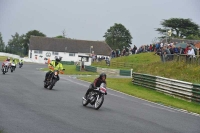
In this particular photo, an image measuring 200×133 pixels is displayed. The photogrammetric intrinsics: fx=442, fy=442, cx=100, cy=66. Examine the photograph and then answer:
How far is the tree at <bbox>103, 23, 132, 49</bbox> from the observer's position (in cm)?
13162

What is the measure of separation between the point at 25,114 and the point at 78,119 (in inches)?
59.8

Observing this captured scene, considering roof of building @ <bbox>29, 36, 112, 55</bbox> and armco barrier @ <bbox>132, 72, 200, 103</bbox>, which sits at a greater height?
roof of building @ <bbox>29, 36, 112, 55</bbox>

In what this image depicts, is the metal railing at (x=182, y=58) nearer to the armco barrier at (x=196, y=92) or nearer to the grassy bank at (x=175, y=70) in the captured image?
Result: the grassy bank at (x=175, y=70)

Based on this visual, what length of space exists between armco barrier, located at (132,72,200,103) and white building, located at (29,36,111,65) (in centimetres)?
8522

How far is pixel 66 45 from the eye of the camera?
121 m

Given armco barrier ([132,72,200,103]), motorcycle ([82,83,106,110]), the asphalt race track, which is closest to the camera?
the asphalt race track

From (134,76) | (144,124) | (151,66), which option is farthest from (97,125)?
(151,66)

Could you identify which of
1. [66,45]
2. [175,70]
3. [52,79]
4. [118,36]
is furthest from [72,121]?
[118,36]

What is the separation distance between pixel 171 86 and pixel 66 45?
95.1 m

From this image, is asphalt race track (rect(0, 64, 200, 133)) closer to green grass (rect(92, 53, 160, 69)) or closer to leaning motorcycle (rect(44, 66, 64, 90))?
leaning motorcycle (rect(44, 66, 64, 90))

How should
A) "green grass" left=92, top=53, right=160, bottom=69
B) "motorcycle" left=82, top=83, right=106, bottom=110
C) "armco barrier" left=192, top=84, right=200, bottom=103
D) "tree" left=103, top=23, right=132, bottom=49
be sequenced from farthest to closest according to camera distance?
"tree" left=103, top=23, right=132, bottom=49 < "green grass" left=92, top=53, right=160, bottom=69 < "armco barrier" left=192, top=84, right=200, bottom=103 < "motorcycle" left=82, top=83, right=106, bottom=110

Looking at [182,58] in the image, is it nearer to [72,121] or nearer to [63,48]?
[72,121]

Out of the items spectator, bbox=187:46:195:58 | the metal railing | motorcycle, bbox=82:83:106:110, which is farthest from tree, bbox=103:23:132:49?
motorcycle, bbox=82:83:106:110

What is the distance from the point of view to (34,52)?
11938 cm
